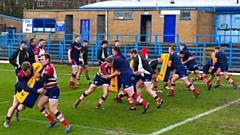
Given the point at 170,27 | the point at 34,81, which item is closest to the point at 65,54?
the point at 170,27

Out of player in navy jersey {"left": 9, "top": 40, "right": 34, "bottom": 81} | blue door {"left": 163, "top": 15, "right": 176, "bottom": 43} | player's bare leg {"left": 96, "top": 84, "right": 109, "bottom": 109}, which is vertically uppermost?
blue door {"left": 163, "top": 15, "right": 176, "bottom": 43}

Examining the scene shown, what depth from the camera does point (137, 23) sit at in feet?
110

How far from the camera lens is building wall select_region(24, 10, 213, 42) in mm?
31375

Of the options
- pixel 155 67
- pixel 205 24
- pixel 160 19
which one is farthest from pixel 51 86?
pixel 205 24

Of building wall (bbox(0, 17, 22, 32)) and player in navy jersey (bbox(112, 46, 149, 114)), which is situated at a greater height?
building wall (bbox(0, 17, 22, 32))

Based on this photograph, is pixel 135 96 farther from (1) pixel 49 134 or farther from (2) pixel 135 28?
(2) pixel 135 28

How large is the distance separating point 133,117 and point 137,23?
22.3 m

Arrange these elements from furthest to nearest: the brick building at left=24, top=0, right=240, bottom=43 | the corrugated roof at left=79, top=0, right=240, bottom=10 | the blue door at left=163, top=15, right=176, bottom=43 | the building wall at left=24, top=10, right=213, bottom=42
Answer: the corrugated roof at left=79, top=0, right=240, bottom=10 < the blue door at left=163, top=15, right=176, bottom=43 < the brick building at left=24, top=0, right=240, bottom=43 < the building wall at left=24, top=10, right=213, bottom=42

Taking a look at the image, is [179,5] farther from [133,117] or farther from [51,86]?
[51,86]

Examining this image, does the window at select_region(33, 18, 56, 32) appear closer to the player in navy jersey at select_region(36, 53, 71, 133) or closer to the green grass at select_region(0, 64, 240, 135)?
the green grass at select_region(0, 64, 240, 135)

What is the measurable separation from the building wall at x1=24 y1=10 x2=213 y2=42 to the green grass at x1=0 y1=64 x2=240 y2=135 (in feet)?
49.5

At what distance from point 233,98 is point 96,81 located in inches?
216

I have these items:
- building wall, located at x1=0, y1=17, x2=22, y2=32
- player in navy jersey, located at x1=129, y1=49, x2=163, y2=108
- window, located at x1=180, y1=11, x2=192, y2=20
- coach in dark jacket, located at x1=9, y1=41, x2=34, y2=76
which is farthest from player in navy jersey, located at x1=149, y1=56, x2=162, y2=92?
building wall, located at x1=0, y1=17, x2=22, y2=32

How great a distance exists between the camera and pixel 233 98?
620 inches
